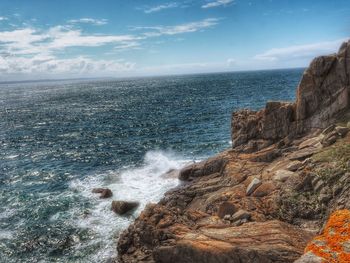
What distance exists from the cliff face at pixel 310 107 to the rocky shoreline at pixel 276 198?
0.32 feet

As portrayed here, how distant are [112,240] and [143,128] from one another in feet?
160

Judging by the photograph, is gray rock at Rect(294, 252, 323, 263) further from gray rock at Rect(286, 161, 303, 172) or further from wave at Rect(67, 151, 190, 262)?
wave at Rect(67, 151, 190, 262)

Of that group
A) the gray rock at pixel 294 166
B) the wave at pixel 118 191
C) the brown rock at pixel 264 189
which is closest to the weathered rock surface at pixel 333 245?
the brown rock at pixel 264 189

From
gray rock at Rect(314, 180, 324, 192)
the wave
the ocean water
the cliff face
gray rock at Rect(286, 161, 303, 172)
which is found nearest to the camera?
gray rock at Rect(314, 180, 324, 192)

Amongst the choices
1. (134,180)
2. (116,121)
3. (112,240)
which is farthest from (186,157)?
(116,121)

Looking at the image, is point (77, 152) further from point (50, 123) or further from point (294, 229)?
point (294, 229)

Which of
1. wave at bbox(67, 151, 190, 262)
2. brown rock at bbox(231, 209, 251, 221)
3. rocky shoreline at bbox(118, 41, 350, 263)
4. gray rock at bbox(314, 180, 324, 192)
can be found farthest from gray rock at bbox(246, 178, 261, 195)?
wave at bbox(67, 151, 190, 262)

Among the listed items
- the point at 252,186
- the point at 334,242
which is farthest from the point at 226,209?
the point at 334,242

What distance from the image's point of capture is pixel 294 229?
18.7 metres

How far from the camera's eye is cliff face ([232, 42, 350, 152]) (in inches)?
1228

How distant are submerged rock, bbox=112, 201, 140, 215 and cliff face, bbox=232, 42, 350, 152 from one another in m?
13.8

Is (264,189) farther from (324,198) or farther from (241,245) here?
(241,245)

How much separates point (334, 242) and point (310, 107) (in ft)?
70.8

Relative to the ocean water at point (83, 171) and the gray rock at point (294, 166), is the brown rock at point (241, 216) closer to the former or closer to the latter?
the gray rock at point (294, 166)
